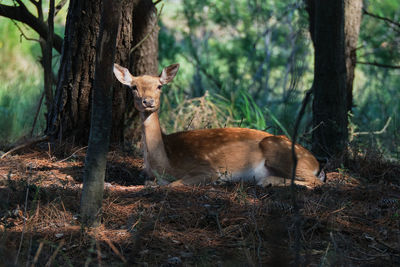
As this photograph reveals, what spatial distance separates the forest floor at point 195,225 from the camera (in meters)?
3.47

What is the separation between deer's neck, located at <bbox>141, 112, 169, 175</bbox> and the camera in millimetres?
5551

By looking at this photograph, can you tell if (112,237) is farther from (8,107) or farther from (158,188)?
(8,107)

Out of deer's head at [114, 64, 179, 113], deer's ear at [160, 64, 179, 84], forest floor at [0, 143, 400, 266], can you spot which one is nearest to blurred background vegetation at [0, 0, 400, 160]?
deer's ear at [160, 64, 179, 84]

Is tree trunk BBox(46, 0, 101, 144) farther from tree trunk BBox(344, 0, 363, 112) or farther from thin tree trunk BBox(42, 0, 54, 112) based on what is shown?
tree trunk BBox(344, 0, 363, 112)

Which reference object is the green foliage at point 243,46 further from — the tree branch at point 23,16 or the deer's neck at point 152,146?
the deer's neck at point 152,146

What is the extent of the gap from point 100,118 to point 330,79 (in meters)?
3.18

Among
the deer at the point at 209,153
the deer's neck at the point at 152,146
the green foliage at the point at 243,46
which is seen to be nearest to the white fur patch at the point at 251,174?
the deer at the point at 209,153

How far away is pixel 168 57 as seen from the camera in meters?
10.9

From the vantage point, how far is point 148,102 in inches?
210

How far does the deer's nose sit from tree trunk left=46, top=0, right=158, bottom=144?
35.1 inches

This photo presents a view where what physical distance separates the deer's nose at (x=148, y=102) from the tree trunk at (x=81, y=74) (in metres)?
0.89

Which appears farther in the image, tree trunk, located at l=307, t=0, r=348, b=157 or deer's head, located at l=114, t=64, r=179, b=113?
tree trunk, located at l=307, t=0, r=348, b=157

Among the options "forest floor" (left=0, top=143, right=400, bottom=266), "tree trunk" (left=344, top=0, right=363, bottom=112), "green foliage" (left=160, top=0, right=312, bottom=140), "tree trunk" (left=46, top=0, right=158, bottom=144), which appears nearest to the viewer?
"forest floor" (left=0, top=143, right=400, bottom=266)

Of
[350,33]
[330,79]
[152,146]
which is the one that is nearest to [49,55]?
[152,146]
